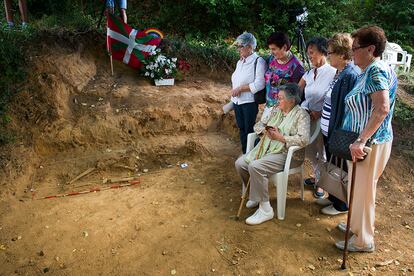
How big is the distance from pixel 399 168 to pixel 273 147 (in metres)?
2.26

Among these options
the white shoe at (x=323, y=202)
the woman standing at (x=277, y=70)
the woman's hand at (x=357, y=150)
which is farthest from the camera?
the white shoe at (x=323, y=202)

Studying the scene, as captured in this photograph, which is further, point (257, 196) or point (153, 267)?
point (257, 196)

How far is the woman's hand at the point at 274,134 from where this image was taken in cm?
345

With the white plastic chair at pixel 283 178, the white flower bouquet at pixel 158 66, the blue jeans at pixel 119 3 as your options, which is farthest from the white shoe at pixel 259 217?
the blue jeans at pixel 119 3

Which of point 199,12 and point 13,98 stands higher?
point 199,12

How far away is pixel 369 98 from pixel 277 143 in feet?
3.66

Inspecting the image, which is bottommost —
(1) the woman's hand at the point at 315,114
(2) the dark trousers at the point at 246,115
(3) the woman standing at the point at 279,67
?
(2) the dark trousers at the point at 246,115

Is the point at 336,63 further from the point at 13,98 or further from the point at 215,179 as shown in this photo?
the point at 13,98

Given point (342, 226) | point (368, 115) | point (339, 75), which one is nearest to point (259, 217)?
point (342, 226)

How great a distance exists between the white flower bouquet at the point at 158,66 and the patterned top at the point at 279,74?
261cm

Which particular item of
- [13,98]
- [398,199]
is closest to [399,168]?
[398,199]

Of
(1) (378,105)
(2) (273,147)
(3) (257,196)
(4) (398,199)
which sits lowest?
(4) (398,199)

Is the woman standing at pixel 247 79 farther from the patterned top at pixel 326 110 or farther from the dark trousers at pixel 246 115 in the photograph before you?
the patterned top at pixel 326 110

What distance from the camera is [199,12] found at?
29.5 ft
